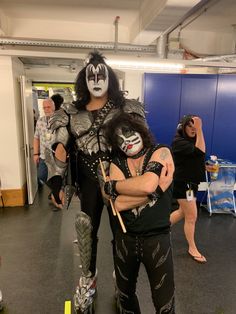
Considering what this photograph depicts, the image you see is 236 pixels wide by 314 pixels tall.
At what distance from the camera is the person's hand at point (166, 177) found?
A: 124cm

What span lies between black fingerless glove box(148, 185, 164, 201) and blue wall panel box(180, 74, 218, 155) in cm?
265

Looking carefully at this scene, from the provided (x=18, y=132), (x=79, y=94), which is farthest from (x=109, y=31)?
(x=79, y=94)

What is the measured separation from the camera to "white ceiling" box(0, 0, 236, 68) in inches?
118

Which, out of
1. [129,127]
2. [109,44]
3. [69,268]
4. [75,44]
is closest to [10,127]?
[75,44]

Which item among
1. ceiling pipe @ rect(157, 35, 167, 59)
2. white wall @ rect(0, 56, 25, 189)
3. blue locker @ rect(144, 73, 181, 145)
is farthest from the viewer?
ceiling pipe @ rect(157, 35, 167, 59)

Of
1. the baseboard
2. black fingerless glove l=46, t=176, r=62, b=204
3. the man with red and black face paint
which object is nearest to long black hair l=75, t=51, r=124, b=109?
the man with red and black face paint

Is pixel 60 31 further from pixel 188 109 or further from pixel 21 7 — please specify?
pixel 188 109

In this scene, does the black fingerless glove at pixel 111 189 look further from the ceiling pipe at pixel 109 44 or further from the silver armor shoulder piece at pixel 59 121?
the ceiling pipe at pixel 109 44

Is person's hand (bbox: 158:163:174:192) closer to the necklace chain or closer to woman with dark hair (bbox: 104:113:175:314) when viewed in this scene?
woman with dark hair (bbox: 104:113:175:314)

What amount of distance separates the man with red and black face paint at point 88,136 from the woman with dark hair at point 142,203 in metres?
0.27

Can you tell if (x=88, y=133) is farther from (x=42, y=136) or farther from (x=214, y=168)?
(x=214, y=168)

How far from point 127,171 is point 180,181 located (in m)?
1.16

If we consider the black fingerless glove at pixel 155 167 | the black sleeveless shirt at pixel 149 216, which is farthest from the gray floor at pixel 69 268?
the black fingerless glove at pixel 155 167

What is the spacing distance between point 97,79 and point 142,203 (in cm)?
82
